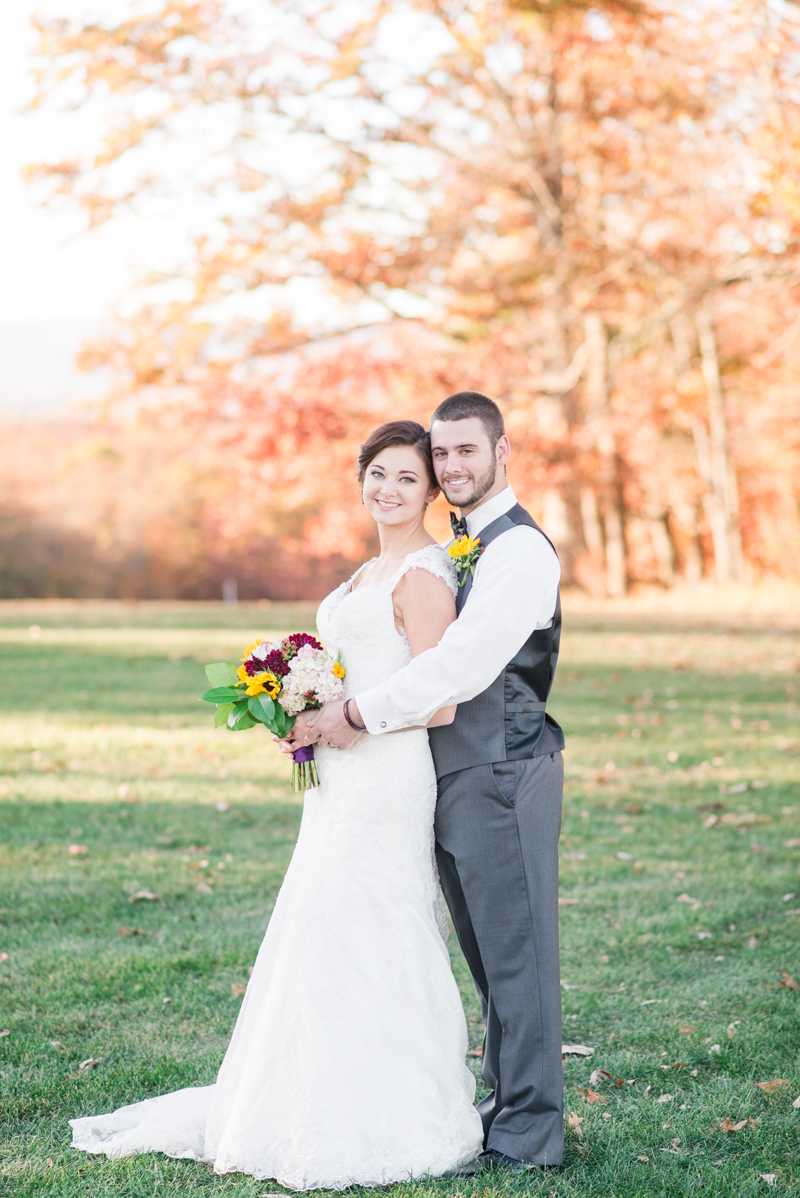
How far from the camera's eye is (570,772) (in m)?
8.93

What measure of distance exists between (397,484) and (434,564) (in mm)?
303

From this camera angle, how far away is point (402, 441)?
145 inches

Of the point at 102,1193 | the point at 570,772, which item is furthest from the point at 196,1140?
the point at 570,772

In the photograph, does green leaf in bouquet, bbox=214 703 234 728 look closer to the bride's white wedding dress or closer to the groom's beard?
the bride's white wedding dress

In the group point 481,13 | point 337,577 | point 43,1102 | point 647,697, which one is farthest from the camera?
point 337,577

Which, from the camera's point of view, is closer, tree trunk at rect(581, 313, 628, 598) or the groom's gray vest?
the groom's gray vest

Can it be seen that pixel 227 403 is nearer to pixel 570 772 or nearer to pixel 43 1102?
pixel 570 772

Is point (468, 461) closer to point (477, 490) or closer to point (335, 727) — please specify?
point (477, 490)

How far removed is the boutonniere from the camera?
3.52m

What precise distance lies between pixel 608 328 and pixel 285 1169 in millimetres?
22585

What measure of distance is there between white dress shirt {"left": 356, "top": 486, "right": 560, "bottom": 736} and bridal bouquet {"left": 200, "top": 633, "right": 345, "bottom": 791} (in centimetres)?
18

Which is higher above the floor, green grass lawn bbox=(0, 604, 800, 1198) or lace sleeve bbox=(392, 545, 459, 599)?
lace sleeve bbox=(392, 545, 459, 599)

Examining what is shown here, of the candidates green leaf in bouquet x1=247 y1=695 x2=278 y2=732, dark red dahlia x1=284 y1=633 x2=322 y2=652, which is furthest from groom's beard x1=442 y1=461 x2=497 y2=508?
green leaf in bouquet x1=247 y1=695 x2=278 y2=732

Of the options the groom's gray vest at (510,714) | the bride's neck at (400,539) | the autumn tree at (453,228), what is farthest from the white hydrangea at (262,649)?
the autumn tree at (453,228)
